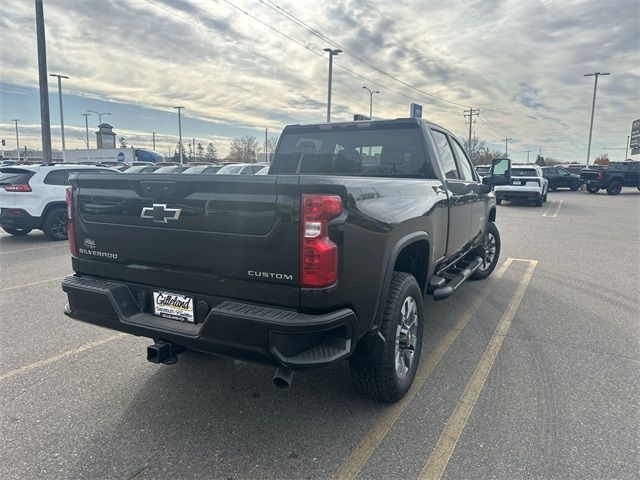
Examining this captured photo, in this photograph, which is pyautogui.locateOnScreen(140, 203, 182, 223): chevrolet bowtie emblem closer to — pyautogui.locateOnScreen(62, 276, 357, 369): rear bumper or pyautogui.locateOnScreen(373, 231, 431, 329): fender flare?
pyautogui.locateOnScreen(62, 276, 357, 369): rear bumper

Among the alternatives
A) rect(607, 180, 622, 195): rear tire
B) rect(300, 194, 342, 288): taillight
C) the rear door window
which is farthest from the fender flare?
rect(607, 180, 622, 195): rear tire

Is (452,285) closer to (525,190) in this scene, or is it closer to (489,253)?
(489,253)

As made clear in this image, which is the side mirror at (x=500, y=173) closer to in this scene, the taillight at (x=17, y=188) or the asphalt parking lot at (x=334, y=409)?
the asphalt parking lot at (x=334, y=409)

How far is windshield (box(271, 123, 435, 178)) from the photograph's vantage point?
4.27 m

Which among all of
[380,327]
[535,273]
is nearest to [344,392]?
[380,327]

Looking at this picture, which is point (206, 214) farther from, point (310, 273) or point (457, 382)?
point (457, 382)

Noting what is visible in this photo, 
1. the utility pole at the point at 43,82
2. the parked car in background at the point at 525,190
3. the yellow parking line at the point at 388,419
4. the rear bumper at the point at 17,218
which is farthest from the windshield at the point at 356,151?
the parked car in background at the point at 525,190

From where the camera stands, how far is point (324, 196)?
2355mm

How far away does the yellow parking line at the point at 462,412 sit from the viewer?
8.23 ft

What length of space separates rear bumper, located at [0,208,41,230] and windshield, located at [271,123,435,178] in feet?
24.1

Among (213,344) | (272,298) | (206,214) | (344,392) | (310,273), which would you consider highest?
(206,214)

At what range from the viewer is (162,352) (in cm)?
285

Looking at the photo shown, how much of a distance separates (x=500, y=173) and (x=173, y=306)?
5.07 meters

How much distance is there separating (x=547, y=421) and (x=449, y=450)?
30.8 inches
